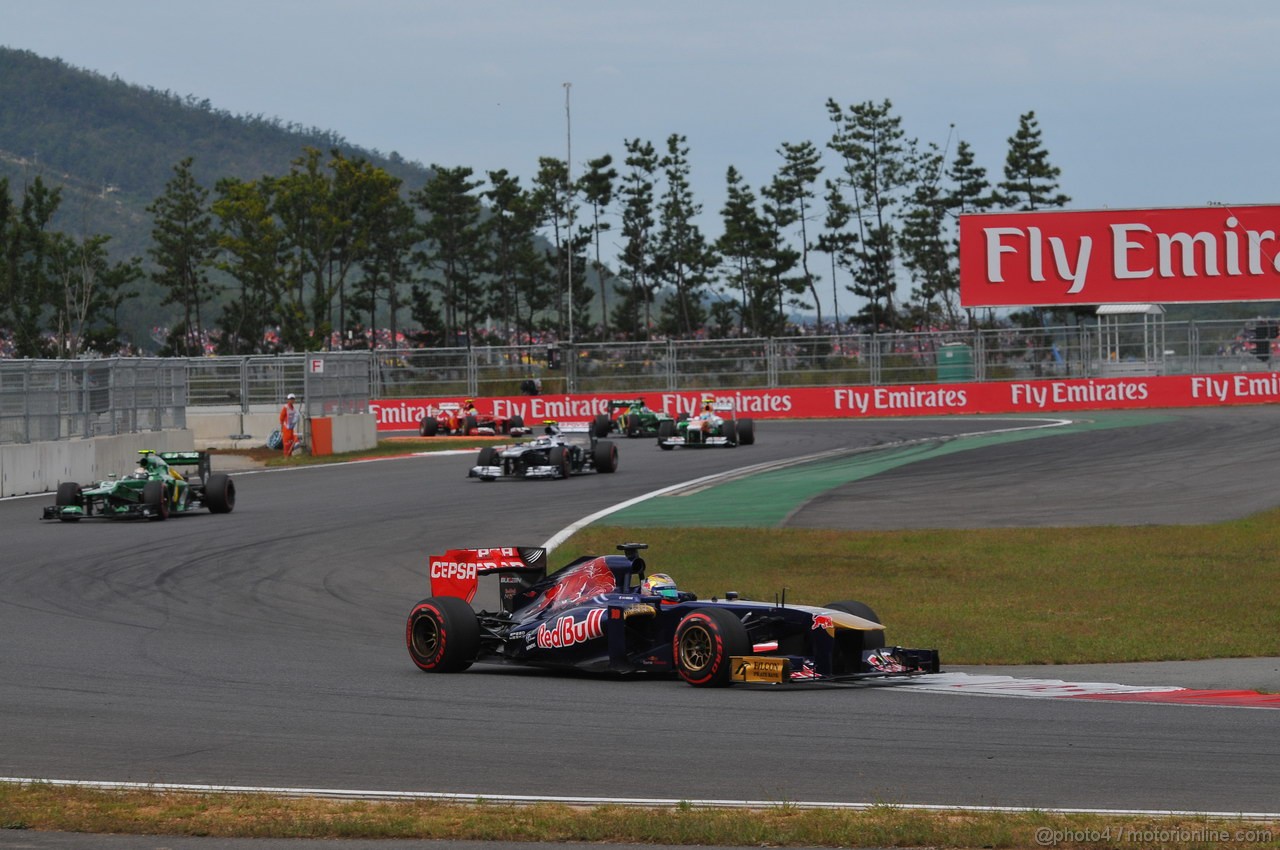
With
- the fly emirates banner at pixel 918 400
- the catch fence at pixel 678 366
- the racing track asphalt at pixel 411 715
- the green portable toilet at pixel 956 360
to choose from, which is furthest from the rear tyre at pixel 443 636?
the green portable toilet at pixel 956 360

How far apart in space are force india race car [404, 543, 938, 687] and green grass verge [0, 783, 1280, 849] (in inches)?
136

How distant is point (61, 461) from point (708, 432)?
15.6m

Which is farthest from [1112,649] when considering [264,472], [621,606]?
[264,472]

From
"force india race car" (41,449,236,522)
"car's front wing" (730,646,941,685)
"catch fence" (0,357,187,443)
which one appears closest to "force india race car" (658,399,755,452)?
"catch fence" (0,357,187,443)

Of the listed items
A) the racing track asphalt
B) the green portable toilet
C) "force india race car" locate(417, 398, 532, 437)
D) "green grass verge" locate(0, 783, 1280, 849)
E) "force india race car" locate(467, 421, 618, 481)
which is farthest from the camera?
the green portable toilet

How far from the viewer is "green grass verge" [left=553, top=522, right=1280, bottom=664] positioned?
12.8 meters

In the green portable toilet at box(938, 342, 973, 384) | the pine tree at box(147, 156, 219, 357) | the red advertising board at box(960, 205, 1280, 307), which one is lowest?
the green portable toilet at box(938, 342, 973, 384)

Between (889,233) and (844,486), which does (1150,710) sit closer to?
(844,486)

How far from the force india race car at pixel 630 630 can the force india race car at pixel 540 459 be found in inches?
688

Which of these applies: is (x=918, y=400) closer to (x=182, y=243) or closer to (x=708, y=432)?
(x=708, y=432)

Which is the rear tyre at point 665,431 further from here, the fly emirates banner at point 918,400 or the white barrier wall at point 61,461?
the white barrier wall at point 61,461

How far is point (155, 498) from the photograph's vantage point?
23469 mm

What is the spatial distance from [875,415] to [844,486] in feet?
83.1

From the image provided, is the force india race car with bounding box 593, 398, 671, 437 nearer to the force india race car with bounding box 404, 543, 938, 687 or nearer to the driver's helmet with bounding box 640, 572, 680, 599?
the force india race car with bounding box 404, 543, 938, 687
